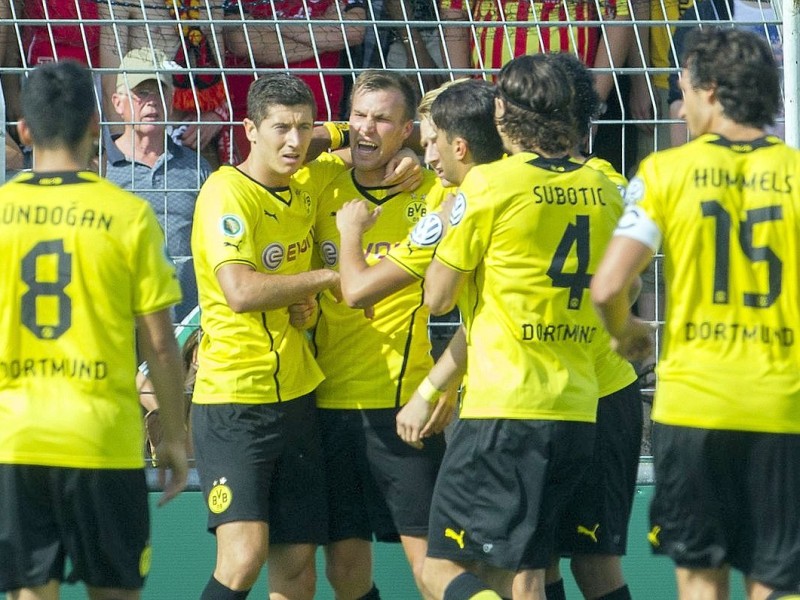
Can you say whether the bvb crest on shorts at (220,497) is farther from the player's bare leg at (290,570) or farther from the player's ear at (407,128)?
the player's ear at (407,128)

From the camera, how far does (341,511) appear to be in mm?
5008

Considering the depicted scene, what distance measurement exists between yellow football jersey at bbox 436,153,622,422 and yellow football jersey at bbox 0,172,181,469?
95 centimetres

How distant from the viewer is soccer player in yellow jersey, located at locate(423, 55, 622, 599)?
13.2 feet

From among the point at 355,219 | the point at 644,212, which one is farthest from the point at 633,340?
the point at 355,219

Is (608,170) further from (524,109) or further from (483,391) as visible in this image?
(483,391)

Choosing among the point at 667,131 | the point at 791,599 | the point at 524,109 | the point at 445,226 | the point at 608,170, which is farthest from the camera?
the point at 667,131

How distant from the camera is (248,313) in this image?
471 cm

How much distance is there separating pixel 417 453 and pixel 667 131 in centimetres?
209

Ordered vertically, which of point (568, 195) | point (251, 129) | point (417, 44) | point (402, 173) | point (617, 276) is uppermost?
point (417, 44)

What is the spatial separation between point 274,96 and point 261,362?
36.1 inches

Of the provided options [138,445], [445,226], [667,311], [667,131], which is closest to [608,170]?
[445,226]

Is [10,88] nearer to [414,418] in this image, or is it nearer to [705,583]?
[414,418]

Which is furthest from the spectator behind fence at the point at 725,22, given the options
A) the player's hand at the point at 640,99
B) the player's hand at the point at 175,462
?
the player's hand at the point at 175,462

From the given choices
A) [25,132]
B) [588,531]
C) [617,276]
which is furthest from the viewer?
[588,531]
